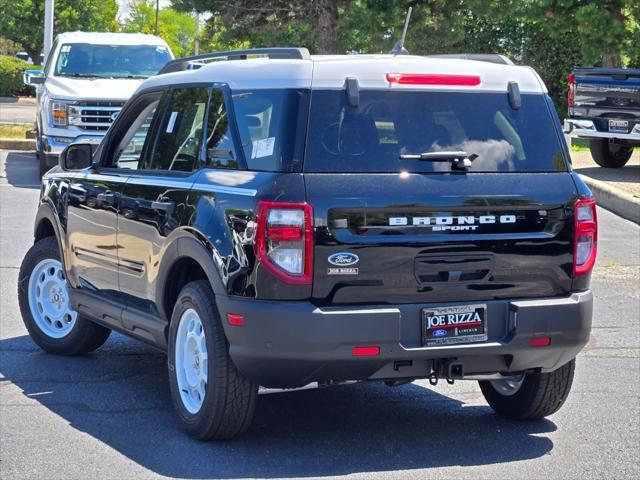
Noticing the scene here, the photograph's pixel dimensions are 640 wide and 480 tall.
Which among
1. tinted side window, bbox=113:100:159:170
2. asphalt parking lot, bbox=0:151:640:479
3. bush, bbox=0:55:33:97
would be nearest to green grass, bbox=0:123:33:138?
asphalt parking lot, bbox=0:151:640:479

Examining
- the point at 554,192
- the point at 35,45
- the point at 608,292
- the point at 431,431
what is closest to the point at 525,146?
the point at 554,192

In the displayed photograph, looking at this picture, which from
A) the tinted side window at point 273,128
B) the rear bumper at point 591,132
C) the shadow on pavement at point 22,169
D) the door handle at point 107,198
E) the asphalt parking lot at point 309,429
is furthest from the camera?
the rear bumper at point 591,132

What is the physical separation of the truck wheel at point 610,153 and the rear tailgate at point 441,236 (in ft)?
45.3

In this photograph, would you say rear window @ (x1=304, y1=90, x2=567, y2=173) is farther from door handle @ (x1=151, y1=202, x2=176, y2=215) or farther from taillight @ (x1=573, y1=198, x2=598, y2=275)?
door handle @ (x1=151, y1=202, x2=176, y2=215)

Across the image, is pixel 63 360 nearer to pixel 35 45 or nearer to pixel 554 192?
pixel 554 192

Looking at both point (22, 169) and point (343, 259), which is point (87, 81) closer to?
point (22, 169)

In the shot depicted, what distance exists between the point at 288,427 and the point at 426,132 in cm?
175

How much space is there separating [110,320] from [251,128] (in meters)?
1.82

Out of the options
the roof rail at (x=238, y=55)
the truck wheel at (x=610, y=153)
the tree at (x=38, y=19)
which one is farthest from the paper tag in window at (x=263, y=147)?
the tree at (x=38, y=19)

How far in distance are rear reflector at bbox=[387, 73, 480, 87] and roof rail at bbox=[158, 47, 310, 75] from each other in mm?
450

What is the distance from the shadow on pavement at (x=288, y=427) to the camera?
5.85 meters

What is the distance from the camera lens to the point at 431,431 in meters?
6.46

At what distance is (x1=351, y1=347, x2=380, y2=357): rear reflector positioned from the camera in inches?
219

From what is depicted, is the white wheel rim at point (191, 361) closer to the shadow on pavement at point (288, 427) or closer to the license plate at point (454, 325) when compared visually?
the shadow on pavement at point (288, 427)
